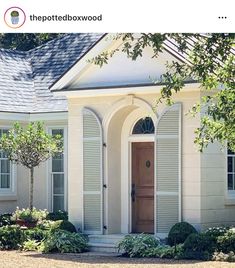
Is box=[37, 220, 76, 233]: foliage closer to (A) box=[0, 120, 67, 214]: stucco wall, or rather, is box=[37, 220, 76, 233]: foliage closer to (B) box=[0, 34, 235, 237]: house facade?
(B) box=[0, 34, 235, 237]: house facade

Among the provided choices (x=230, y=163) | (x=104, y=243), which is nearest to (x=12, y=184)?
(x=104, y=243)

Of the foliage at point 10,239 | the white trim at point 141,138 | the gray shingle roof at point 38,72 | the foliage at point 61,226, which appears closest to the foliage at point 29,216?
the foliage at point 61,226

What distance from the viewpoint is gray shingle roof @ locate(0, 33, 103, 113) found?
25.5 m

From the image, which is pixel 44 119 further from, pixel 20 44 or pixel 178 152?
pixel 20 44

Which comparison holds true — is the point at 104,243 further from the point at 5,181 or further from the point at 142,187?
the point at 5,181

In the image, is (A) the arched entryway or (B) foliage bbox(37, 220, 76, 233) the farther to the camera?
(A) the arched entryway

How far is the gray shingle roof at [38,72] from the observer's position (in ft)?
83.7

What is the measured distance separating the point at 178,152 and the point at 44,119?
259 inches

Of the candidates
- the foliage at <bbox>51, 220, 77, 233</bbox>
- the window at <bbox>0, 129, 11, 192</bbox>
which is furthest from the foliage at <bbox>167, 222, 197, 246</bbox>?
the window at <bbox>0, 129, 11, 192</bbox>

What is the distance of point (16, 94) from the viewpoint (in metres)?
26.0

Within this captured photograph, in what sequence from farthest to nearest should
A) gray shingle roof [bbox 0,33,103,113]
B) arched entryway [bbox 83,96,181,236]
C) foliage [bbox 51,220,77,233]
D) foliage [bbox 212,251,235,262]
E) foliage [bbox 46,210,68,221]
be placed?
gray shingle roof [bbox 0,33,103,113] → foliage [bbox 46,210,68,221] → arched entryway [bbox 83,96,181,236] → foliage [bbox 51,220,77,233] → foliage [bbox 212,251,235,262]

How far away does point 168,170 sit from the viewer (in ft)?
65.3

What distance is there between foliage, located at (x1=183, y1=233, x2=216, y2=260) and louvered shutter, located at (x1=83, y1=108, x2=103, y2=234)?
3.60 meters
